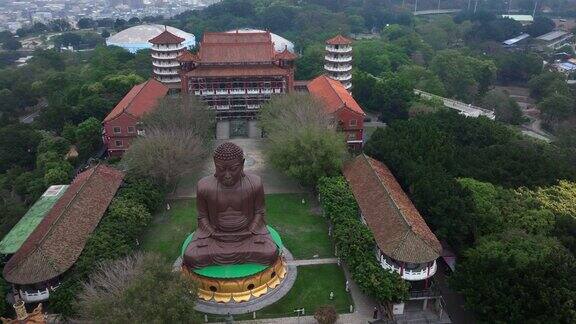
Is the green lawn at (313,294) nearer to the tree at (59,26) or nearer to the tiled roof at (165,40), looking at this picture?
the tiled roof at (165,40)

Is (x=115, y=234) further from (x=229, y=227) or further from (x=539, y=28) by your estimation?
(x=539, y=28)

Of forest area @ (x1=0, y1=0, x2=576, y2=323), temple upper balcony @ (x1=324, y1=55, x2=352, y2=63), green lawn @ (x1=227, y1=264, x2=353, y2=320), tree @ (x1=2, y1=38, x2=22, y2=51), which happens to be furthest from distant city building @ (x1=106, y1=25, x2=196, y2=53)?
green lawn @ (x1=227, y1=264, x2=353, y2=320)

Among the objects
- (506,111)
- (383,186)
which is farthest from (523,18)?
(383,186)

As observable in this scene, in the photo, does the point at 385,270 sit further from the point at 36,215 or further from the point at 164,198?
the point at 36,215

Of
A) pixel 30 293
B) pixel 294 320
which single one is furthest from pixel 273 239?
pixel 30 293

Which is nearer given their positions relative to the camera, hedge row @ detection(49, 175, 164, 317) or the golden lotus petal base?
hedge row @ detection(49, 175, 164, 317)

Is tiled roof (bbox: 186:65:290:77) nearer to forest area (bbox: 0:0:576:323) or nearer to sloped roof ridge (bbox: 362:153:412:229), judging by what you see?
forest area (bbox: 0:0:576:323)
